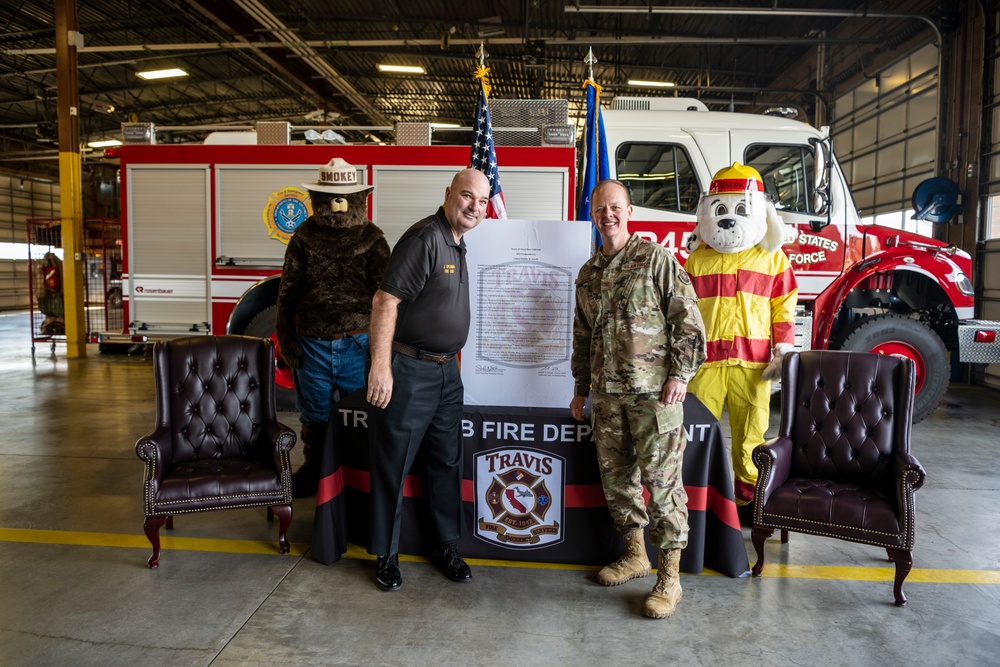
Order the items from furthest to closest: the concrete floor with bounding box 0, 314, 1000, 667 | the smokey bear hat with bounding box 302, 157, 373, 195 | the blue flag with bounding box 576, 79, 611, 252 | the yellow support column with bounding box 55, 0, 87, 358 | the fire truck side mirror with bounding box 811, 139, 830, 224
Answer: the yellow support column with bounding box 55, 0, 87, 358 < the fire truck side mirror with bounding box 811, 139, 830, 224 < the blue flag with bounding box 576, 79, 611, 252 < the smokey bear hat with bounding box 302, 157, 373, 195 < the concrete floor with bounding box 0, 314, 1000, 667

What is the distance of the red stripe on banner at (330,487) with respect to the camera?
3.17 meters

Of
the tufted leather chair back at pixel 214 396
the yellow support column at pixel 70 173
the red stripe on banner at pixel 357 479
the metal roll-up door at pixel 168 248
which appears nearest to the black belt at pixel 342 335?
the tufted leather chair back at pixel 214 396

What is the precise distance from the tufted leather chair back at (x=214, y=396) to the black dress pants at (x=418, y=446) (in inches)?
33.7

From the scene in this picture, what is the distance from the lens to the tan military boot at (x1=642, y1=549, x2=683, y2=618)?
271 centimetres

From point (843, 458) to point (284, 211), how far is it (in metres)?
5.11

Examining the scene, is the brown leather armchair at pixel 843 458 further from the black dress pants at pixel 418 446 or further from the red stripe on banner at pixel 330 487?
the red stripe on banner at pixel 330 487

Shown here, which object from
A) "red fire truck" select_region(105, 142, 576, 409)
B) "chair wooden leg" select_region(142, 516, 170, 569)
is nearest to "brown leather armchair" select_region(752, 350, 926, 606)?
"chair wooden leg" select_region(142, 516, 170, 569)

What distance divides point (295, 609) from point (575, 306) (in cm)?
179

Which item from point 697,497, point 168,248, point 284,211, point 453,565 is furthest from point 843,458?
point 168,248

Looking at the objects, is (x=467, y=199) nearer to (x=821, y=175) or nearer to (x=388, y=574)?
(x=388, y=574)

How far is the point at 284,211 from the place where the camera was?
247 inches

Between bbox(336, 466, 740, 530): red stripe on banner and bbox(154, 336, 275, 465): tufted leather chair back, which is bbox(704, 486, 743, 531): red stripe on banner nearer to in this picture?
bbox(336, 466, 740, 530): red stripe on banner

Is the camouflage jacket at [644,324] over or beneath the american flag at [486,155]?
beneath

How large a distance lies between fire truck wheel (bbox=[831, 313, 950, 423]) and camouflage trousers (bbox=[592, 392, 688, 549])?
382 centimetres
